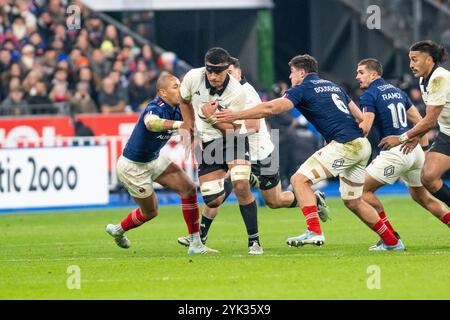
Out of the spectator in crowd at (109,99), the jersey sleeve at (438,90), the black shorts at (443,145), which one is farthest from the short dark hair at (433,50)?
the spectator in crowd at (109,99)

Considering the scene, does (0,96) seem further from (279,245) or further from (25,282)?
(25,282)

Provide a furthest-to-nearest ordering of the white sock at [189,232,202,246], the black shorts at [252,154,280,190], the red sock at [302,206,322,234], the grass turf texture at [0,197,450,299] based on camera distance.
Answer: the black shorts at [252,154,280,190] < the white sock at [189,232,202,246] < the red sock at [302,206,322,234] < the grass turf texture at [0,197,450,299]

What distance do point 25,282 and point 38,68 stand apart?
15.5 m

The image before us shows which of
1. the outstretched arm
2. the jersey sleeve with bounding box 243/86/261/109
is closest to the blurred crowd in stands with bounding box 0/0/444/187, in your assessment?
the jersey sleeve with bounding box 243/86/261/109

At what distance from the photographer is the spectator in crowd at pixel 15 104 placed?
84.4 ft

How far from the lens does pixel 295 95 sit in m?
13.5

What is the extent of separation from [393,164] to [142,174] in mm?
3142

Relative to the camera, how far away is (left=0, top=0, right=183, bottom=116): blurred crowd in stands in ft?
85.9

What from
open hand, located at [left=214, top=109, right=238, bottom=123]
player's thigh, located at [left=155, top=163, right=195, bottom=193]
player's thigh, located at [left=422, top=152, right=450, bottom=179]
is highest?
open hand, located at [left=214, top=109, right=238, bottom=123]

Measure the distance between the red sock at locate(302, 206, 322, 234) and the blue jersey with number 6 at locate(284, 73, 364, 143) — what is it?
0.88 meters

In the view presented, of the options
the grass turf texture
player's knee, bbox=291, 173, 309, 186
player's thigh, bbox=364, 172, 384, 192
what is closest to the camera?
the grass turf texture

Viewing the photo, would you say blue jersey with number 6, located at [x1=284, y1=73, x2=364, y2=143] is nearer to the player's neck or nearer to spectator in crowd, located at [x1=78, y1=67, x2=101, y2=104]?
the player's neck

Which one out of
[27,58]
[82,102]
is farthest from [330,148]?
[27,58]

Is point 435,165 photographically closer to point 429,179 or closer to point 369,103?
point 429,179
